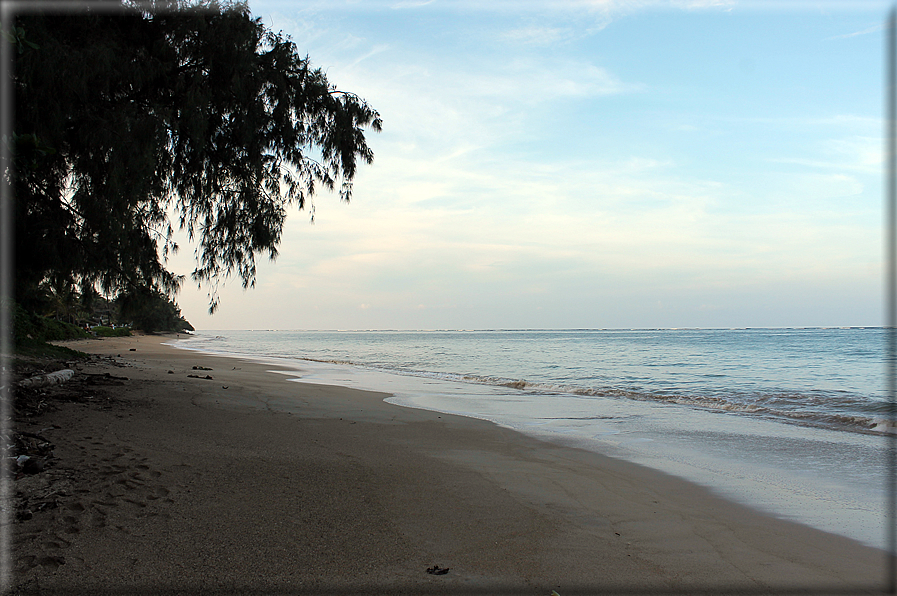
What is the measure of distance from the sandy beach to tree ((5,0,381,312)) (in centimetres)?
227

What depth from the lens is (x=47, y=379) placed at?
8734mm

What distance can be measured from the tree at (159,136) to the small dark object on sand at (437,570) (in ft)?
18.5

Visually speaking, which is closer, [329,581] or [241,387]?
[329,581]

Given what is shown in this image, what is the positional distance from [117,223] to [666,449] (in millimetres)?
7985

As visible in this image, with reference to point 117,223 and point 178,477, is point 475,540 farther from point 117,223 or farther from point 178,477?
point 117,223

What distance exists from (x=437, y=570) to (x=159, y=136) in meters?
6.51

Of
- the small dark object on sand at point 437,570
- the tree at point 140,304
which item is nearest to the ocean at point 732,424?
the small dark object on sand at point 437,570

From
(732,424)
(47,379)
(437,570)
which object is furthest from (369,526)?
(732,424)

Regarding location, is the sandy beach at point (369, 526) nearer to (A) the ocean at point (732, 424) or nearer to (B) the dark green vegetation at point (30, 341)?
(A) the ocean at point (732, 424)

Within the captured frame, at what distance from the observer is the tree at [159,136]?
Result: 21.7 feet

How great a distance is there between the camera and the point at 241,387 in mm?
12734

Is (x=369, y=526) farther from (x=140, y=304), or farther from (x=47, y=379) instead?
(x=47, y=379)

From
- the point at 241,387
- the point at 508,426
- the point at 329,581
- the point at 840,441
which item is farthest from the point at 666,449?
the point at 241,387

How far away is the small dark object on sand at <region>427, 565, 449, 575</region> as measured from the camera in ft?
10.3
